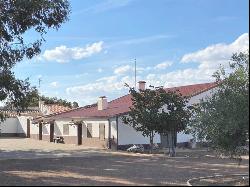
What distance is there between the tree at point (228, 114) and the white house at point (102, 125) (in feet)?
52.8

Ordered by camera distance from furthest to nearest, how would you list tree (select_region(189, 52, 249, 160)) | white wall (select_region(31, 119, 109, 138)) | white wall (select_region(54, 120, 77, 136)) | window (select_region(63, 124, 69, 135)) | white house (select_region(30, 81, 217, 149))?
window (select_region(63, 124, 69, 135)) < white wall (select_region(54, 120, 77, 136)) < white wall (select_region(31, 119, 109, 138)) < white house (select_region(30, 81, 217, 149)) < tree (select_region(189, 52, 249, 160))

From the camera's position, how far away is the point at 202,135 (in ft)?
59.3

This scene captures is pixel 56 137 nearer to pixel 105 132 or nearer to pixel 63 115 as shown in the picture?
pixel 63 115

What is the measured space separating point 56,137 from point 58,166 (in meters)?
23.6

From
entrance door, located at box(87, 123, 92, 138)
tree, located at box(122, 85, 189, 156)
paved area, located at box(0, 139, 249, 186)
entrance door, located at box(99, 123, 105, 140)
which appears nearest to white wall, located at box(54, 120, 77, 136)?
entrance door, located at box(87, 123, 92, 138)

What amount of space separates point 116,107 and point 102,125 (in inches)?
152

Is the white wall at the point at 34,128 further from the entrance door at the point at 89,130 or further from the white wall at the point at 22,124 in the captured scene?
the entrance door at the point at 89,130

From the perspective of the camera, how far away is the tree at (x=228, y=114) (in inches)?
627

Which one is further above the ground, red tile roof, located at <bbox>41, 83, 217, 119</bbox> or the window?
red tile roof, located at <bbox>41, 83, 217, 119</bbox>

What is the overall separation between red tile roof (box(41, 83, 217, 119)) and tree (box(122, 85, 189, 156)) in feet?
10.5

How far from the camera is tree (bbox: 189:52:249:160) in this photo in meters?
15.9

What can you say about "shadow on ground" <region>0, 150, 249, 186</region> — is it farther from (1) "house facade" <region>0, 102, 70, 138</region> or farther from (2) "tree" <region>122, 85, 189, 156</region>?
(1) "house facade" <region>0, 102, 70, 138</region>

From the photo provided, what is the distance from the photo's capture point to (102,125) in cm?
4097

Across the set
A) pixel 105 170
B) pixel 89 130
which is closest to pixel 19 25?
pixel 105 170
